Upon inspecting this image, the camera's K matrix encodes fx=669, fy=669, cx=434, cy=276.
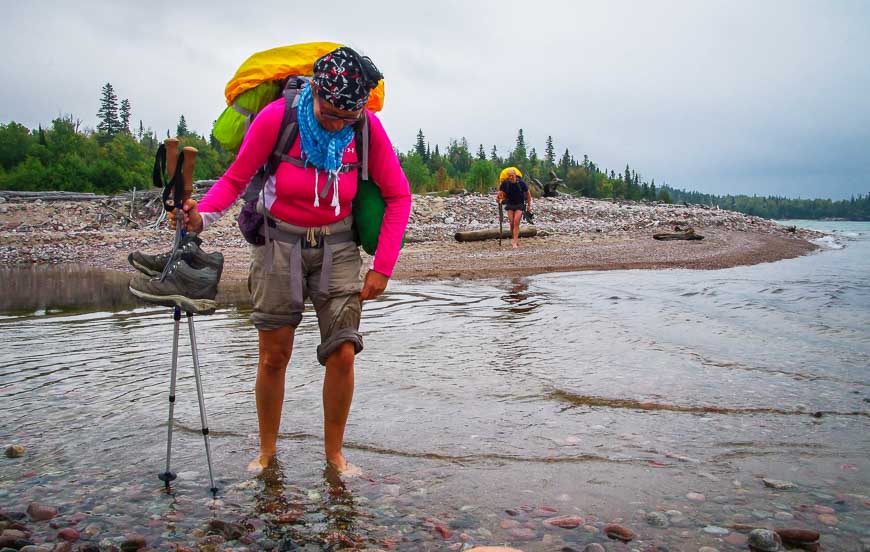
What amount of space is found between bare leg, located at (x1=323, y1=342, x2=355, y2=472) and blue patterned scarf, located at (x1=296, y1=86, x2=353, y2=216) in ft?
2.77

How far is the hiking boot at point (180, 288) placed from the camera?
3.00 metres

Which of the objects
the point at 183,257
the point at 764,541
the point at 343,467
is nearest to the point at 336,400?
the point at 343,467

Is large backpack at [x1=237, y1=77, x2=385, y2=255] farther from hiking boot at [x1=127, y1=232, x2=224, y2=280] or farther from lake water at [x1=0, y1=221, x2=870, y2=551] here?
lake water at [x1=0, y1=221, x2=870, y2=551]

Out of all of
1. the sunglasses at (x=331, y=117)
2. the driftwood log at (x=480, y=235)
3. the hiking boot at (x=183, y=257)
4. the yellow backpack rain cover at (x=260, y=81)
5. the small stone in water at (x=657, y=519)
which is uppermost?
the yellow backpack rain cover at (x=260, y=81)

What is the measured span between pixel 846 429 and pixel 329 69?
348cm

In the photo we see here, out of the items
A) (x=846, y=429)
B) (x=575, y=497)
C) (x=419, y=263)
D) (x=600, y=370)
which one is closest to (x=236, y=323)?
(x=600, y=370)

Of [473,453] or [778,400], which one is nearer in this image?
[473,453]

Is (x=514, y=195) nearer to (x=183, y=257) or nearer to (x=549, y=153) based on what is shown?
(x=183, y=257)

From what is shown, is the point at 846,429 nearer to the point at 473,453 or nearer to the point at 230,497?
the point at 473,453

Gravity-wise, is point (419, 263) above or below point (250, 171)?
below

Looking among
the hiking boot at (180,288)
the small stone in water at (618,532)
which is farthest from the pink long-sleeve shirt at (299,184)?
the small stone in water at (618,532)

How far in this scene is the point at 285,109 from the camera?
3.23m

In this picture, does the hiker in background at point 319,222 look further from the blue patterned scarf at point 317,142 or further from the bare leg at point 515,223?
the bare leg at point 515,223

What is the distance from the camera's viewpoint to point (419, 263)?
14.8 m
